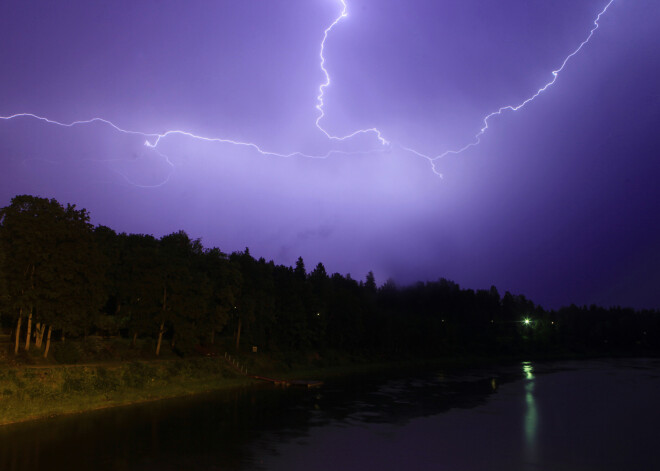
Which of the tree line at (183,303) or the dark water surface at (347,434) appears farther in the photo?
the tree line at (183,303)

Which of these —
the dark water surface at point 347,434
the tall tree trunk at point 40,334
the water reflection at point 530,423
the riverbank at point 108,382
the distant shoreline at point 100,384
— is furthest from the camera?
the tall tree trunk at point 40,334

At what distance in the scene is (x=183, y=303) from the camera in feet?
197

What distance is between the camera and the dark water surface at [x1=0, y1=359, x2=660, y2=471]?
85.1ft

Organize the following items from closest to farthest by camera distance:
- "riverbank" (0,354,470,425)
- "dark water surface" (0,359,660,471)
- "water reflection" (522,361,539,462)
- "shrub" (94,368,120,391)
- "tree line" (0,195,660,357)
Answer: "dark water surface" (0,359,660,471), "water reflection" (522,361,539,462), "riverbank" (0,354,470,425), "shrub" (94,368,120,391), "tree line" (0,195,660,357)

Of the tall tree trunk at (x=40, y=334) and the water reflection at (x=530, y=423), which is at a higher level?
the tall tree trunk at (x=40, y=334)

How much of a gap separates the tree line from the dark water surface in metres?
13.4

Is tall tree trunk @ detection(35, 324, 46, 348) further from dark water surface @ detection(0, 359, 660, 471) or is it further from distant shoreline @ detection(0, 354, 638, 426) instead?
dark water surface @ detection(0, 359, 660, 471)

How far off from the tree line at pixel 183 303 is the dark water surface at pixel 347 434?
13440mm

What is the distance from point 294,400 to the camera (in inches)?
1982

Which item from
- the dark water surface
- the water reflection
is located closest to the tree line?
the dark water surface

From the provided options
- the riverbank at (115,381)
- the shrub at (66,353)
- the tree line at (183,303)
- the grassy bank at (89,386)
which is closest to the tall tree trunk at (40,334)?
the tree line at (183,303)

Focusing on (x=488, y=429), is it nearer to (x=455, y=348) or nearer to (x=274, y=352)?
(x=274, y=352)

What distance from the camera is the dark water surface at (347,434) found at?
2594 cm

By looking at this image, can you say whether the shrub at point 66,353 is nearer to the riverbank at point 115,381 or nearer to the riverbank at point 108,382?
the riverbank at point 108,382
